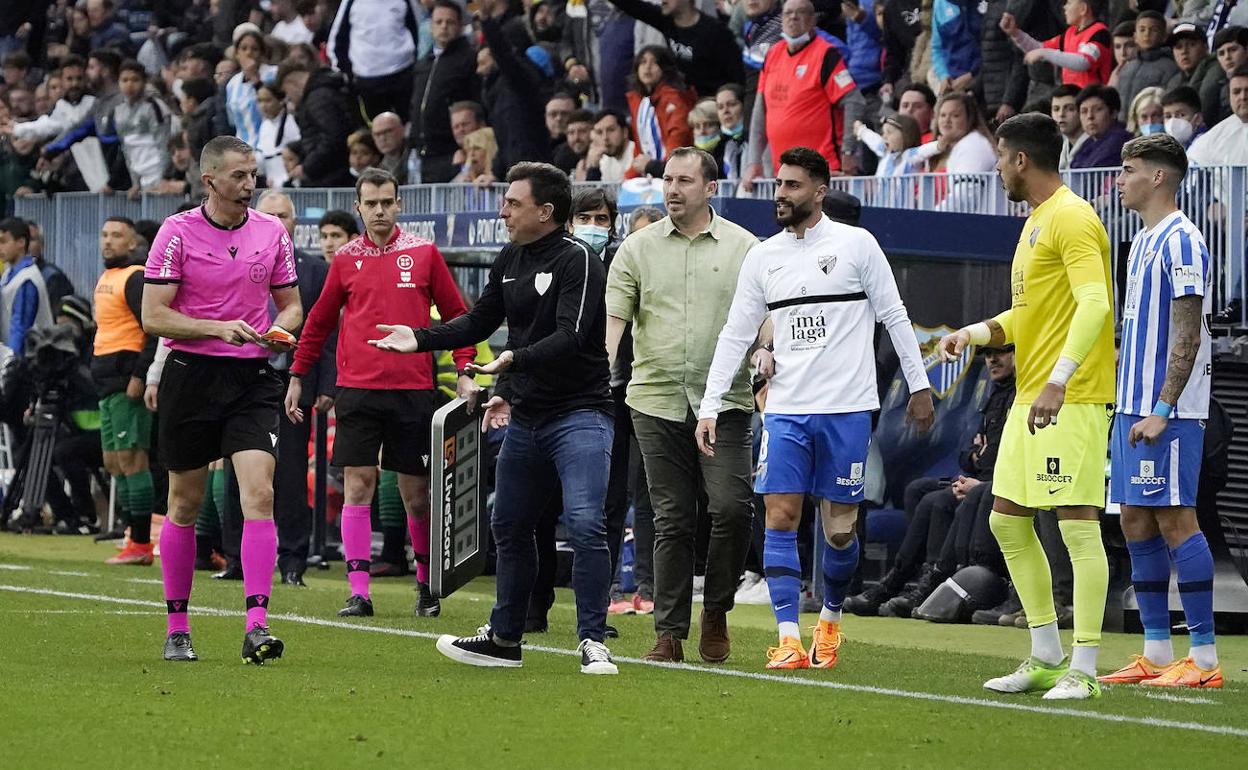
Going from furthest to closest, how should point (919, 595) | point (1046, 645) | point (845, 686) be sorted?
point (919, 595), point (845, 686), point (1046, 645)

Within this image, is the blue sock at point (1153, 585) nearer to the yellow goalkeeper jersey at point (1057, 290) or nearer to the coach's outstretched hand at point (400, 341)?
the yellow goalkeeper jersey at point (1057, 290)

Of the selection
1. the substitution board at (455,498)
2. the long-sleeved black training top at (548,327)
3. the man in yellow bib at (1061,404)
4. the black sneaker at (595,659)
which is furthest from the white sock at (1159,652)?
the substitution board at (455,498)

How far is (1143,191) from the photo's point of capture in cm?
855

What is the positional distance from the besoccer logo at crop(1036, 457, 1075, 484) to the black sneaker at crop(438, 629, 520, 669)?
2239mm

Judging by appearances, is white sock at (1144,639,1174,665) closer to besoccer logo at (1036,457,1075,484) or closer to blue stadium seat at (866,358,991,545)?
besoccer logo at (1036,457,1075,484)

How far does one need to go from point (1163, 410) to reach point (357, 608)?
4.55 m

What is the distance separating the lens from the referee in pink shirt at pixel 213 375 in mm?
8750

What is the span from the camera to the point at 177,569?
29.3ft

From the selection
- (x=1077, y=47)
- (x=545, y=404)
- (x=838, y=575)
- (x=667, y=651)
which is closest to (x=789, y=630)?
(x=838, y=575)

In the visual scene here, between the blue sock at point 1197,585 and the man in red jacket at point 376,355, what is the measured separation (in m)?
4.26

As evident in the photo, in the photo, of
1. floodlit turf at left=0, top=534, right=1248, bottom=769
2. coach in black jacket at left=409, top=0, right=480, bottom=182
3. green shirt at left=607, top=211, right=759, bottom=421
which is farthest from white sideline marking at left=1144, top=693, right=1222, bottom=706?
coach in black jacket at left=409, top=0, right=480, bottom=182

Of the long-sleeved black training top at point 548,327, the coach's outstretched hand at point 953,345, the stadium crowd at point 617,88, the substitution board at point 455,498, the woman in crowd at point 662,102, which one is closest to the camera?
the coach's outstretched hand at point 953,345

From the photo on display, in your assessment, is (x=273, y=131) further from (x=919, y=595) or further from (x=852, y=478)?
(x=852, y=478)

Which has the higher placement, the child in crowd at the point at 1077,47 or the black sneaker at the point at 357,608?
the child in crowd at the point at 1077,47
